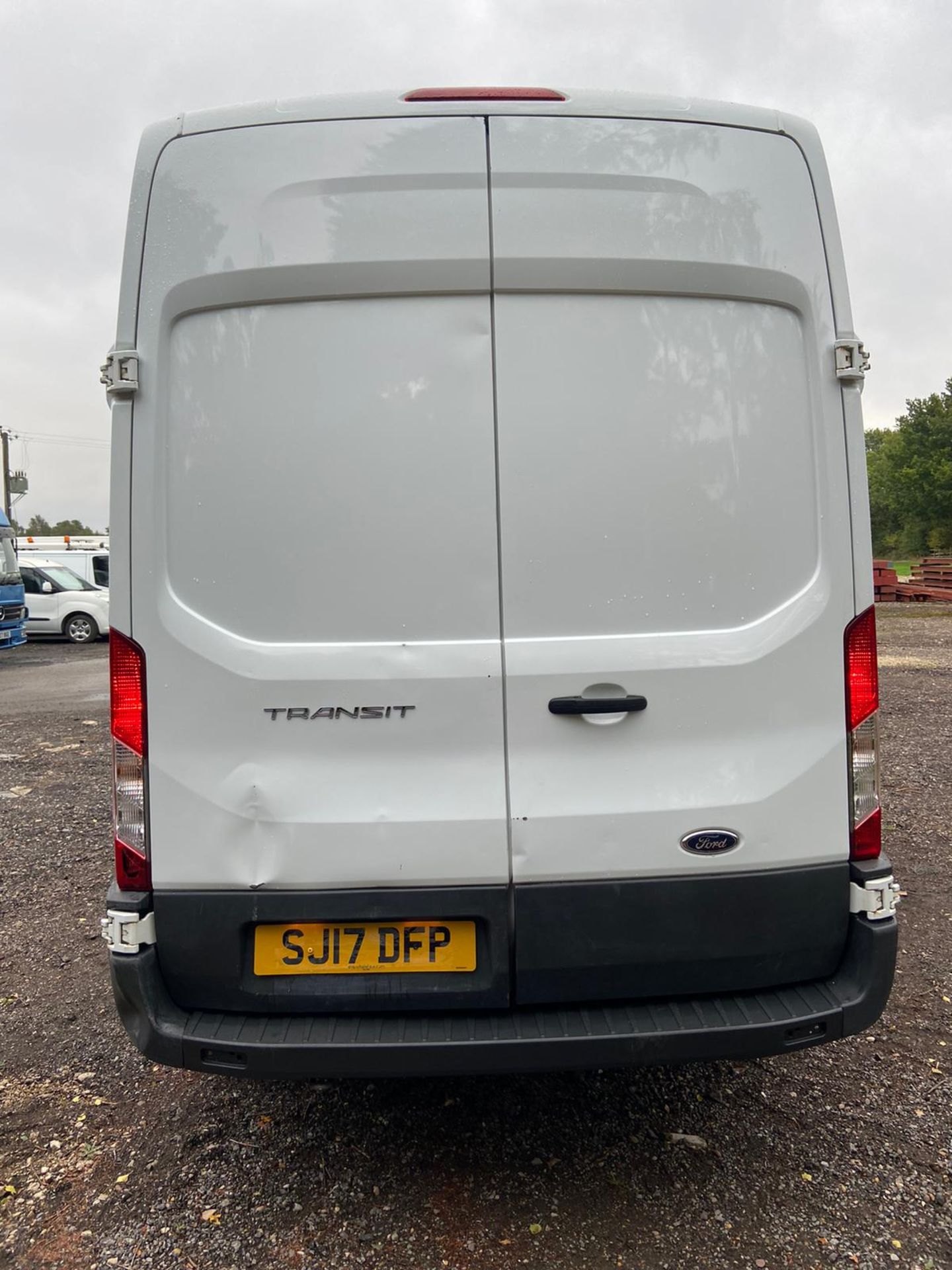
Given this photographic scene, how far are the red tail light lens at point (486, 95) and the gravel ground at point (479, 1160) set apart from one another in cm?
291

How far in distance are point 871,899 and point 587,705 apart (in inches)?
36.6

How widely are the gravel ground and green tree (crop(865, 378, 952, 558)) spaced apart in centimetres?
6732

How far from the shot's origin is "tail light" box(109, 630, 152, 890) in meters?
2.30

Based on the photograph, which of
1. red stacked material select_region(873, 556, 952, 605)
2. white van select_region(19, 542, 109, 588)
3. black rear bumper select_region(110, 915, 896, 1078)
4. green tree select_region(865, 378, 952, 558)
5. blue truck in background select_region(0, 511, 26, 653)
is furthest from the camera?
green tree select_region(865, 378, 952, 558)

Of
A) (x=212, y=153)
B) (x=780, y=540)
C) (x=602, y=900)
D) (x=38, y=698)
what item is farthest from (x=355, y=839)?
(x=38, y=698)

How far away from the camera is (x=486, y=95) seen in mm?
2283

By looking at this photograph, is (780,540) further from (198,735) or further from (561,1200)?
(561,1200)

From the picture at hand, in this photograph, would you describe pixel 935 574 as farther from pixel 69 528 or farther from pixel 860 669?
pixel 69 528

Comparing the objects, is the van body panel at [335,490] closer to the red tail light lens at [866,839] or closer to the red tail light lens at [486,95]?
the red tail light lens at [486,95]

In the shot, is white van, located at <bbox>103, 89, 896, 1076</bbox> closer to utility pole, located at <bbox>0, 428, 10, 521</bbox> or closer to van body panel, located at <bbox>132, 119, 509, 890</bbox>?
van body panel, located at <bbox>132, 119, 509, 890</bbox>

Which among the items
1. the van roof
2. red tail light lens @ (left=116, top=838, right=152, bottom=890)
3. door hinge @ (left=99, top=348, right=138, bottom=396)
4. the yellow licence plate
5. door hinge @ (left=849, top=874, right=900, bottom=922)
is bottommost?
the yellow licence plate

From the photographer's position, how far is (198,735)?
2.28 m

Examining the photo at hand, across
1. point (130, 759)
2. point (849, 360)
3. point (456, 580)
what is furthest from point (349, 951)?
point (849, 360)

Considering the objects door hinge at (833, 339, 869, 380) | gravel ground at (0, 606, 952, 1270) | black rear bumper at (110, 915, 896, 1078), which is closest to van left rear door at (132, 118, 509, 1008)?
black rear bumper at (110, 915, 896, 1078)
